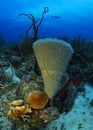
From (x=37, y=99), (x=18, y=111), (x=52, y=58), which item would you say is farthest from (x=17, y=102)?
(x=52, y=58)

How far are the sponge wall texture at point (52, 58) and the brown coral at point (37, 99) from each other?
0.09 m

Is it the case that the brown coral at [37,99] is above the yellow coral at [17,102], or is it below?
above

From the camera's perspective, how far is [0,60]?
20.5 ft

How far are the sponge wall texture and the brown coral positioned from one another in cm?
9

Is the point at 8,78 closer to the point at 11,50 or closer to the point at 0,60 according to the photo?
the point at 0,60

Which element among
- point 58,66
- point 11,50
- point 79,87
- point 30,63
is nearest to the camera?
point 58,66

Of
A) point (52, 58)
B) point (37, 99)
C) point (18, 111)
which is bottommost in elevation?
point (18, 111)

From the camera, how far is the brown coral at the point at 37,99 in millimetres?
3916

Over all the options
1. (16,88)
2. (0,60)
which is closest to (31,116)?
(16,88)

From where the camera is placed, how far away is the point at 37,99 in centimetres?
391

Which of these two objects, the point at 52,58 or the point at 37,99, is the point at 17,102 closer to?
the point at 37,99

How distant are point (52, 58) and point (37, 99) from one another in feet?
2.42

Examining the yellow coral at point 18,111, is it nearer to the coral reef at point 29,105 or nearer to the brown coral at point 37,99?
the coral reef at point 29,105

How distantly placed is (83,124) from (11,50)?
363cm
